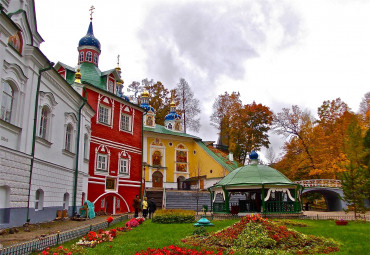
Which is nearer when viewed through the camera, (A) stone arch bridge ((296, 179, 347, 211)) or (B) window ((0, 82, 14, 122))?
(B) window ((0, 82, 14, 122))

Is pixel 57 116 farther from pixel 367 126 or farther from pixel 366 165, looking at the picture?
pixel 367 126

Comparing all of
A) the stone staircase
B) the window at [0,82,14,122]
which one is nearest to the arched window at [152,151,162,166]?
the stone staircase

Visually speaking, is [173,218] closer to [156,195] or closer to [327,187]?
[156,195]

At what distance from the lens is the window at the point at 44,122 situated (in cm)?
1486

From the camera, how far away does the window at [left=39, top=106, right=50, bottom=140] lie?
48.8 feet

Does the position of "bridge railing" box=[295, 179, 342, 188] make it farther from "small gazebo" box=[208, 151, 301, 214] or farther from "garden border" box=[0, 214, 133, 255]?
"garden border" box=[0, 214, 133, 255]

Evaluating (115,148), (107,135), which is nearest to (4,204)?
(107,135)

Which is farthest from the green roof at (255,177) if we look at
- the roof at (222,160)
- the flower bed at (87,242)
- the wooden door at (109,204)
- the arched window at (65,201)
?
the roof at (222,160)

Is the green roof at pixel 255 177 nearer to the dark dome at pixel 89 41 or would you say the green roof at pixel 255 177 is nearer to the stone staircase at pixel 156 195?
the stone staircase at pixel 156 195

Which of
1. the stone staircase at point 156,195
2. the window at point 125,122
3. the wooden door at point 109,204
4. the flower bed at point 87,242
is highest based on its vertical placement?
the window at point 125,122

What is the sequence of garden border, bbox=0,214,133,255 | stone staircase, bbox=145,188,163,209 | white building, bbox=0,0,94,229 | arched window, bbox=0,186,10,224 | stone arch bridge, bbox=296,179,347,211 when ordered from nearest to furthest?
garden border, bbox=0,214,133,255 → arched window, bbox=0,186,10,224 → white building, bbox=0,0,94,229 → stone staircase, bbox=145,188,163,209 → stone arch bridge, bbox=296,179,347,211

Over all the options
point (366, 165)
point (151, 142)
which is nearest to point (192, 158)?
point (151, 142)

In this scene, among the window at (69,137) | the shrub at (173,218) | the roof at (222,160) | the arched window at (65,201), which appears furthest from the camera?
the roof at (222,160)

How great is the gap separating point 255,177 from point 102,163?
1096 cm
